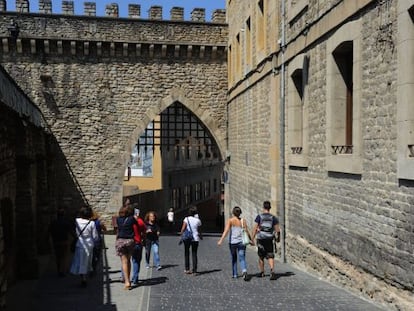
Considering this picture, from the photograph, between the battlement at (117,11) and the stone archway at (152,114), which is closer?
the battlement at (117,11)

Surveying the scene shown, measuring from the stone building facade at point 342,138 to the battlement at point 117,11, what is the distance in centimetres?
618

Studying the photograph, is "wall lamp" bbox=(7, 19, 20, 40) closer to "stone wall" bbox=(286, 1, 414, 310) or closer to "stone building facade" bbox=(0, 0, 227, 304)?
"stone building facade" bbox=(0, 0, 227, 304)

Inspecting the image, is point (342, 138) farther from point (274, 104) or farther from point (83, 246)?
point (83, 246)

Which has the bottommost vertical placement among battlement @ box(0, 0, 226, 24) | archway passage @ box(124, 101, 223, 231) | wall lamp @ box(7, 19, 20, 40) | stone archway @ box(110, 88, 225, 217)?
archway passage @ box(124, 101, 223, 231)

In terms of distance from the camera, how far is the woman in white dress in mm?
8234

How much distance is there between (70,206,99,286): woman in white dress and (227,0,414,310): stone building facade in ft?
11.6

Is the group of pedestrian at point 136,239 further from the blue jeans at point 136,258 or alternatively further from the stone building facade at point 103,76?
the stone building facade at point 103,76

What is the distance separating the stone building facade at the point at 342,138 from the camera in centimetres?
587

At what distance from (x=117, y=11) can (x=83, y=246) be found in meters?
11.8

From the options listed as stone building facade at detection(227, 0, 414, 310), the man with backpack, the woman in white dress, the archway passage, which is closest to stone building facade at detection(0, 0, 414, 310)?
stone building facade at detection(227, 0, 414, 310)

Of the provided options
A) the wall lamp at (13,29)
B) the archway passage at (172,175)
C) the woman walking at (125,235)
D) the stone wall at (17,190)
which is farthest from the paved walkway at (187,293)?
the archway passage at (172,175)

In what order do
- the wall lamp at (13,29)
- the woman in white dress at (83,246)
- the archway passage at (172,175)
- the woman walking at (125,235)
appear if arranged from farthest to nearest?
the archway passage at (172,175) → the wall lamp at (13,29) → the woman in white dress at (83,246) → the woman walking at (125,235)

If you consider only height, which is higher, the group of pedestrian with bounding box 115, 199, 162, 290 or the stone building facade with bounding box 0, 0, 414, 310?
the stone building facade with bounding box 0, 0, 414, 310

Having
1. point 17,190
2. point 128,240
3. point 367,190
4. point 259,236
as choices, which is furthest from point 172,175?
point 367,190
